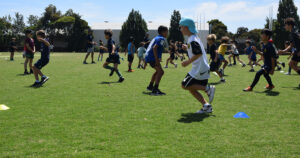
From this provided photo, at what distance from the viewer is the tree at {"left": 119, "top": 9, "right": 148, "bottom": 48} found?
75562 millimetres

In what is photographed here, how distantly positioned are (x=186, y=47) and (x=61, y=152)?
11.4 ft

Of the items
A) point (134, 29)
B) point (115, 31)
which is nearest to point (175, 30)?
point (134, 29)

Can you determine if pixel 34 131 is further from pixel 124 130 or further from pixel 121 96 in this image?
pixel 121 96

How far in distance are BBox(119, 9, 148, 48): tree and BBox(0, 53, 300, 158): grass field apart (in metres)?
68.6

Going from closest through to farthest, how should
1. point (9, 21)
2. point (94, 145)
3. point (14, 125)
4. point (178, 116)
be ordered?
point (94, 145)
point (14, 125)
point (178, 116)
point (9, 21)

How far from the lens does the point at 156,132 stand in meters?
4.48

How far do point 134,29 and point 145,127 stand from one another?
7270 cm

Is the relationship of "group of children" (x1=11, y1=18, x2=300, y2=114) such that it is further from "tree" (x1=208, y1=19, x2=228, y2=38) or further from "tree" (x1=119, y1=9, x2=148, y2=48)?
"tree" (x1=208, y1=19, x2=228, y2=38)

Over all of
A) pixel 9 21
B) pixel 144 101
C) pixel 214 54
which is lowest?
pixel 144 101

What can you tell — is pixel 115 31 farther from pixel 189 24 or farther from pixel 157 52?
pixel 189 24

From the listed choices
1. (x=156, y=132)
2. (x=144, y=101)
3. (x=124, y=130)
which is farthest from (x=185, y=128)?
(x=144, y=101)

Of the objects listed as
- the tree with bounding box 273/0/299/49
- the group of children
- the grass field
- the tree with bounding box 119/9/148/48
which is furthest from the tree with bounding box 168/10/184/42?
the grass field

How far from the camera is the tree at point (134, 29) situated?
75.6 meters

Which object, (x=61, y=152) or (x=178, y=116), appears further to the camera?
(x=178, y=116)
